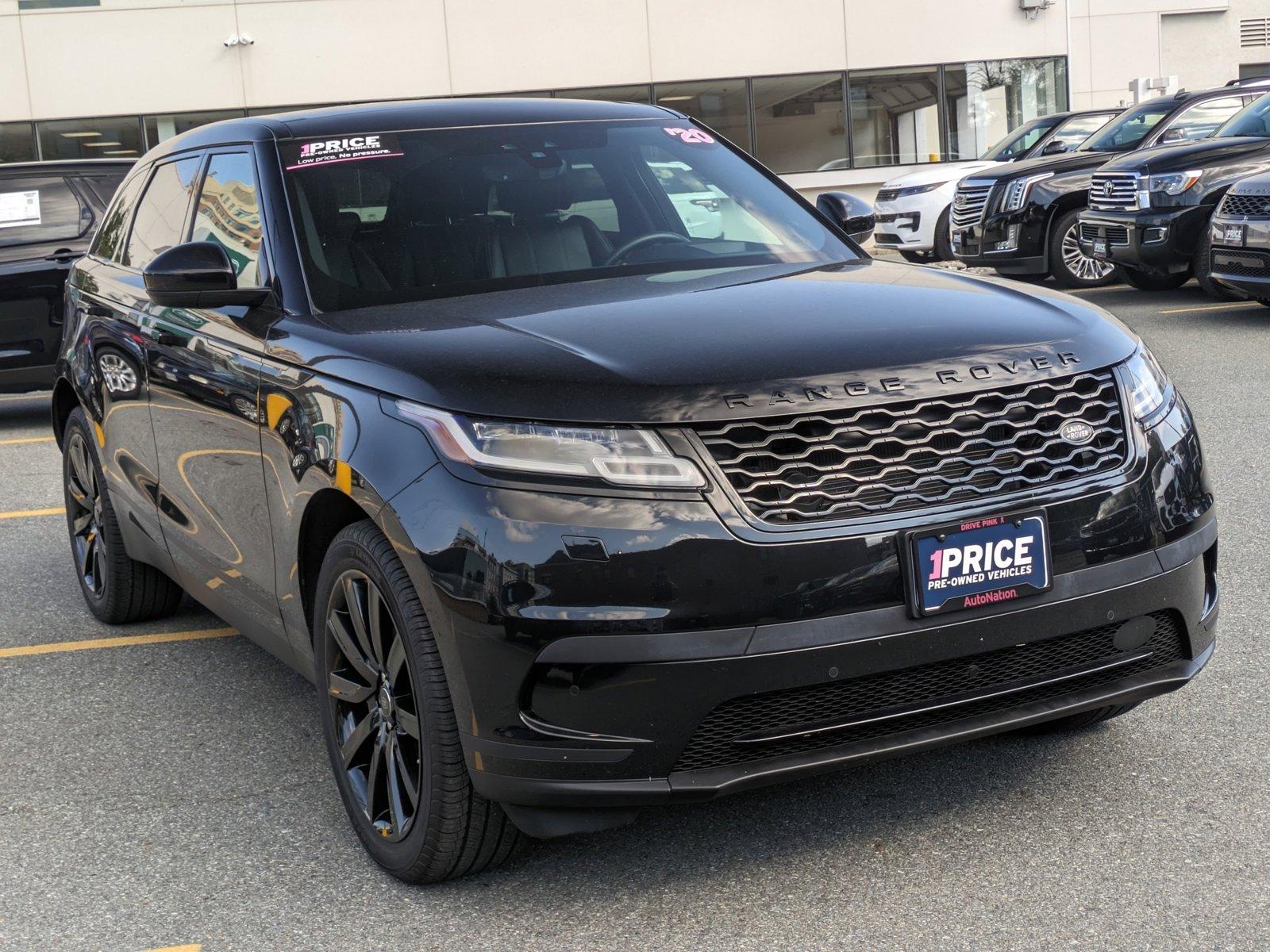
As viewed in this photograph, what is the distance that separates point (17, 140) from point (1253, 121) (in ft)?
68.1

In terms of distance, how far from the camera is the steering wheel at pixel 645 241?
4273 millimetres

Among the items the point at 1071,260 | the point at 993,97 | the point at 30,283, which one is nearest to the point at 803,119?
the point at 993,97

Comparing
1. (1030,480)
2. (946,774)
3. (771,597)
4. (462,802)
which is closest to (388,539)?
(462,802)

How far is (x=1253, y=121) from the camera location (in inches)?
532

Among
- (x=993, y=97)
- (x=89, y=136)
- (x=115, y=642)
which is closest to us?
(x=115, y=642)

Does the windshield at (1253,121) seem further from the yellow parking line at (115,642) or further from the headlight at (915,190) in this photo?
the yellow parking line at (115,642)

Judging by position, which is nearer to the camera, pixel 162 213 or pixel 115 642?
pixel 162 213

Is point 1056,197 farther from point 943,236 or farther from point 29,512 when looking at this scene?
point 29,512

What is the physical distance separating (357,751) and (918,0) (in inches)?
1022

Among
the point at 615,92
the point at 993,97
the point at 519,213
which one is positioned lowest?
the point at 519,213

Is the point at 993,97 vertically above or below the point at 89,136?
below

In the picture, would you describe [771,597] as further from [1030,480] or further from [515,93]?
[515,93]

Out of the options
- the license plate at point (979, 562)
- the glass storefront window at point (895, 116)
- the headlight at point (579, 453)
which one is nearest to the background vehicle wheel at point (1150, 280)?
the license plate at point (979, 562)

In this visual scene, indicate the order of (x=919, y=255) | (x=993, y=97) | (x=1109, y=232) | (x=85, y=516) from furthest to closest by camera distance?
(x=993, y=97) < (x=919, y=255) < (x=1109, y=232) < (x=85, y=516)
